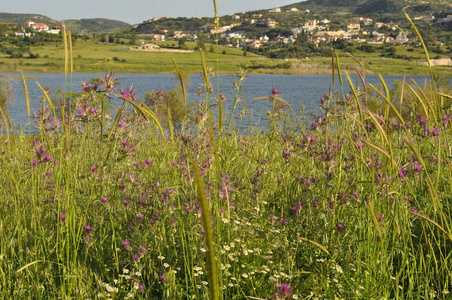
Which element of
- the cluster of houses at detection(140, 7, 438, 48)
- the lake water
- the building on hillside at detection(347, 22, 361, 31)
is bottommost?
the lake water

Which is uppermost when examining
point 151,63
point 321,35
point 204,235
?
point 321,35

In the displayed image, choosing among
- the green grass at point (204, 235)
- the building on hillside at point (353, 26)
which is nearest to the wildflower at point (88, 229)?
the green grass at point (204, 235)

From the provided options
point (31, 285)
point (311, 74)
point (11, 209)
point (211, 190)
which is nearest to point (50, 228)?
point (11, 209)

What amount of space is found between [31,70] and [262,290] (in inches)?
3061

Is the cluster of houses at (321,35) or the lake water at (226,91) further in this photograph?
the cluster of houses at (321,35)

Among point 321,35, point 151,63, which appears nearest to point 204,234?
point 151,63

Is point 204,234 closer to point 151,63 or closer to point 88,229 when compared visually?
point 88,229

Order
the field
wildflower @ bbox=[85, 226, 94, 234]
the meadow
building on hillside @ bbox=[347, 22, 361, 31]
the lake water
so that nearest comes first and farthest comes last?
the meadow
wildflower @ bbox=[85, 226, 94, 234]
the lake water
the field
building on hillside @ bbox=[347, 22, 361, 31]

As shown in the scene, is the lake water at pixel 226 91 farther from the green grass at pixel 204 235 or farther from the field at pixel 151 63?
the field at pixel 151 63

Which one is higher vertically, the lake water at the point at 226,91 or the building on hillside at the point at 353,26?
the building on hillside at the point at 353,26

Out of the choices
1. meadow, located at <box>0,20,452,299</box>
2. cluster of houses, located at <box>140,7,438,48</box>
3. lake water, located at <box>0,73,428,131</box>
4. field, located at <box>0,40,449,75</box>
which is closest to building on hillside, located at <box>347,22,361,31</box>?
cluster of houses, located at <box>140,7,438,48</box>

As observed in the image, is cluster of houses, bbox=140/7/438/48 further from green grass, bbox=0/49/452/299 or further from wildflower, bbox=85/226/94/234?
wildflower, bbox=85/226/94/234

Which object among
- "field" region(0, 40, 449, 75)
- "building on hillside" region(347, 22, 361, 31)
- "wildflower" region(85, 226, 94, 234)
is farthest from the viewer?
"building on hillside" region(347, 22, 361, 31)

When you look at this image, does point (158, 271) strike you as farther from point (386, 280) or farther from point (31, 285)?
point (386, 280)
